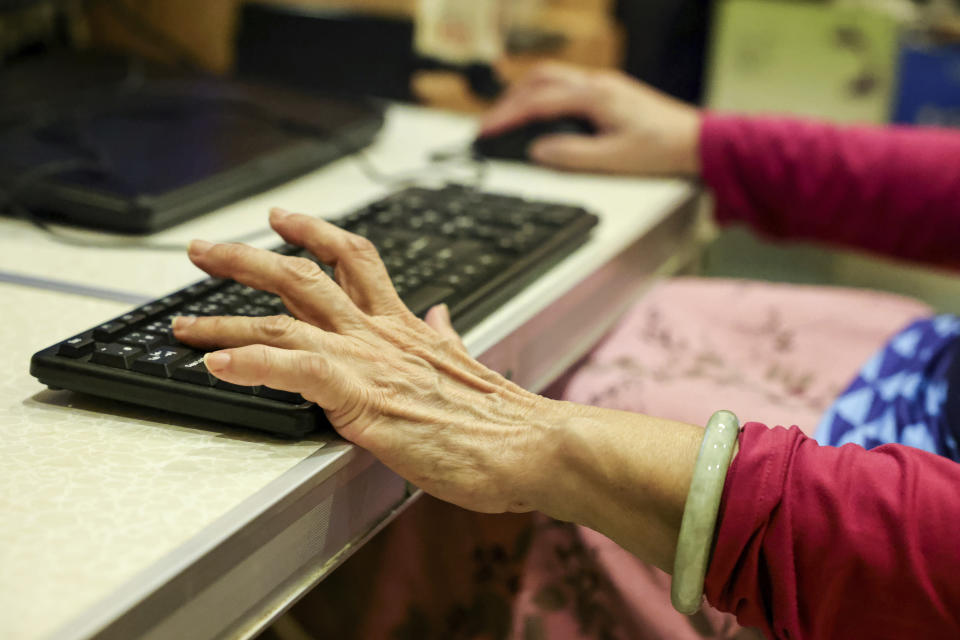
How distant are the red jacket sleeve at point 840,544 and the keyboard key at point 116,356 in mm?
310

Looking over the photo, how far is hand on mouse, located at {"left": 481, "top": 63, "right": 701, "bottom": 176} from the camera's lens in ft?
3.20

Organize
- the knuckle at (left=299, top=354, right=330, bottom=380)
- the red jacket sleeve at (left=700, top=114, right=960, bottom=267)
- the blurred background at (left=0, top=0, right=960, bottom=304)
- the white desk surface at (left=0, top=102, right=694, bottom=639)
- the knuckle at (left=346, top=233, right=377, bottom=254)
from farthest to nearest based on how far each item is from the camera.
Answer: the blurred background at (left=0, top=0, right=960, bottom=304)
the red jacket sleeve at (left=700, top=114, right=960, bottom=267)
the knuckle at (left=346, top=233, right=377, bottom=254)
the knuckle at (left=299, top=354, right=330, bottom=380)
the white desk surface at (left=0, top=102, right=694, bottom=639)

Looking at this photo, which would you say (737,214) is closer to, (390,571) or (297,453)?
(390,571)

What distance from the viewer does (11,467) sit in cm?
Answer: 44

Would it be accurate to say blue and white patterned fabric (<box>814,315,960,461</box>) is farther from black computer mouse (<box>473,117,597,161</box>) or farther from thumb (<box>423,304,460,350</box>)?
black computer mouse (<box>473,117,597,161</box>)

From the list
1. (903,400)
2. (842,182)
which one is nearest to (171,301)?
(903,400)

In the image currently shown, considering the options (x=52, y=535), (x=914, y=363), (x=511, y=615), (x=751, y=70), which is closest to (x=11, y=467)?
(x=52, y=535)

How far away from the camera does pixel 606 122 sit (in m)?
1.01

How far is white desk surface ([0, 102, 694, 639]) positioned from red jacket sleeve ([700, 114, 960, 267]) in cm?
31

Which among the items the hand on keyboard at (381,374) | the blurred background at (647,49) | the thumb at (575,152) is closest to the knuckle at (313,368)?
the hand on keyboard at (381,374)

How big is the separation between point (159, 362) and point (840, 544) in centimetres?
35

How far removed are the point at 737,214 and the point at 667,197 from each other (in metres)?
0.11

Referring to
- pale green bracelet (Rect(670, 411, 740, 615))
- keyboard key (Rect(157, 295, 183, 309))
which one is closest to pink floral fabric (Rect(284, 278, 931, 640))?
pale green bracelet (Rect(670, 411, 740, 615))

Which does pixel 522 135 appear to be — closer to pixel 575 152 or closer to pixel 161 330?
pixel 575 152
